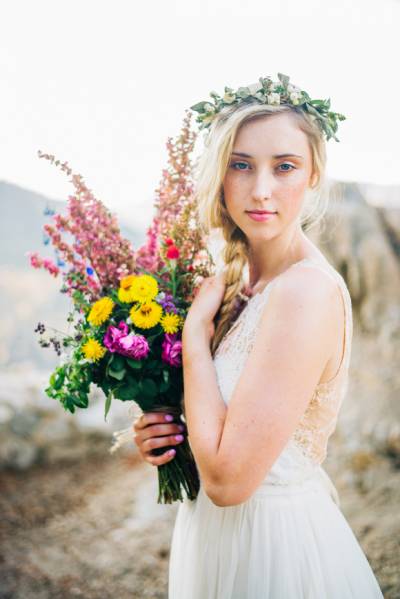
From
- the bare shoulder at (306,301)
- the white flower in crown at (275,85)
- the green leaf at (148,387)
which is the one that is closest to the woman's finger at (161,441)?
the green leaf at (148,387)

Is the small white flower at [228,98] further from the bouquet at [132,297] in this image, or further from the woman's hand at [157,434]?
the woman's hand at [157,434]

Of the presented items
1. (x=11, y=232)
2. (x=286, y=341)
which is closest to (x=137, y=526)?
(x=286, y=341)

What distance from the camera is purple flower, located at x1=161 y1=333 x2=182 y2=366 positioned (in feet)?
5.86

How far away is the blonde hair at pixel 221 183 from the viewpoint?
1.75 metres

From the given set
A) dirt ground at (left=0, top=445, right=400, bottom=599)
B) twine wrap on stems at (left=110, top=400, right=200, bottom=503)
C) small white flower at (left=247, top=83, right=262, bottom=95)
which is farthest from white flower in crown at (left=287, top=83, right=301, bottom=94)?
dirt ground at (left=0, top=445, right=400, bottom=599)

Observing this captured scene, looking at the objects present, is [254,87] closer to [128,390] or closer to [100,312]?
[100,312]

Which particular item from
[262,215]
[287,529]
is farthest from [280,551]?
[262,215]

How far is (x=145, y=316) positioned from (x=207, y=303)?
0.85 feet

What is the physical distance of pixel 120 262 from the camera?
6.32ft

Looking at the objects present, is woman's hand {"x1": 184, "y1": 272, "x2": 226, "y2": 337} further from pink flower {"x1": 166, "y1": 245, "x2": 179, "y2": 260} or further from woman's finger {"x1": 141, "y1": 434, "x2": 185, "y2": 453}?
woman's finger {"x1": 141, "y1": 434, "x2": 185, "y2": 453}

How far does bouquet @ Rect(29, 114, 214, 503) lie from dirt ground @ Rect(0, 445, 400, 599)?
8.10ft

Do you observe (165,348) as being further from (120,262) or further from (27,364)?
(27,364)

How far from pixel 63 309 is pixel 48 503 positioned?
2820 millimetres

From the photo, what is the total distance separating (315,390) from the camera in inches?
65.9
